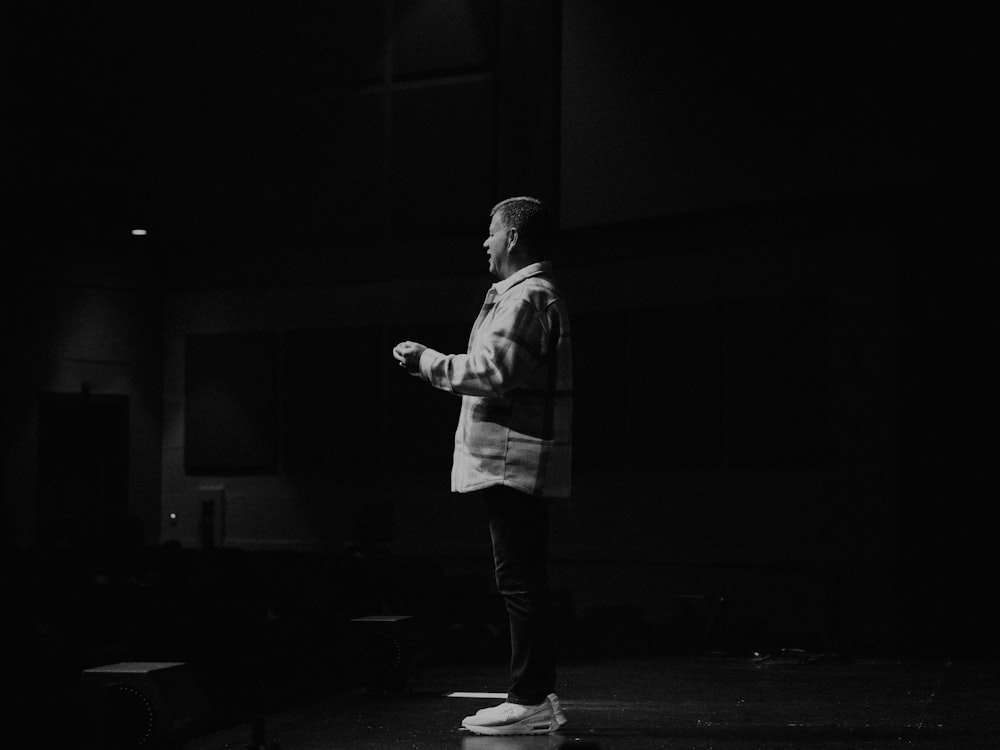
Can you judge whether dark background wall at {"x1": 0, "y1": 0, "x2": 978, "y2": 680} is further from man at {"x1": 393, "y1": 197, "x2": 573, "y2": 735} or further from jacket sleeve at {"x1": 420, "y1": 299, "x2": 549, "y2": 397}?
jacket sleeve at {"x1": 420, "y1": 299, "x2": 549, "y2": 397}

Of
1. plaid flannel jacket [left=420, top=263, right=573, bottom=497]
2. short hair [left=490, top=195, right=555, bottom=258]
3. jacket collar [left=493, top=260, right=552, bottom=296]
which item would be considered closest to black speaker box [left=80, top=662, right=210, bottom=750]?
plaid flannel jacket [left=420, top=263, right=573, bottom=497]

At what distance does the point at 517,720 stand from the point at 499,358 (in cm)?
81

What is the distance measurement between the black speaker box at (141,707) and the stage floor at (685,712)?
0.32m

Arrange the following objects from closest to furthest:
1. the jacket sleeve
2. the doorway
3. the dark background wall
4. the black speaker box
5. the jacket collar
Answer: the black speaker box → the jacket sleeve → the jacket collar → the dark background wall → the doorway

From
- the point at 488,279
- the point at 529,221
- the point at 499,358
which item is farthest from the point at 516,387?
the point at 488,279

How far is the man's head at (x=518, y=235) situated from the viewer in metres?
3.21

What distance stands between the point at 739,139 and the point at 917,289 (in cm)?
127

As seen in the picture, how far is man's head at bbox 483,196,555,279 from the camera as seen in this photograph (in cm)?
321

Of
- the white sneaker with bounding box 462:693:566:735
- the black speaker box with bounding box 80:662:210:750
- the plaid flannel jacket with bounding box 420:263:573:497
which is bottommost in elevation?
the white sneaker with bounding box 462:693:566:735

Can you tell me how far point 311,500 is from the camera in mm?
9891

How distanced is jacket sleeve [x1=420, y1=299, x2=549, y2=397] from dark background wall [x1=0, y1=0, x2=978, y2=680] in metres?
3.57

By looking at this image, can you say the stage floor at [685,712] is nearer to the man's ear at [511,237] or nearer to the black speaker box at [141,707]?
Answer: the black speaker box at [141,707]

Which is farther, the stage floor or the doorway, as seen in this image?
the doorway

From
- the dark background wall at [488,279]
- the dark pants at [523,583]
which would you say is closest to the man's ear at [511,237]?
the dark pants at [523,583]
